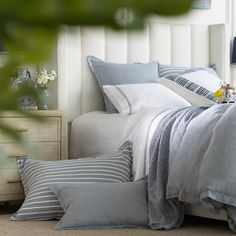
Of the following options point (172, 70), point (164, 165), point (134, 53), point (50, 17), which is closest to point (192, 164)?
point (164, 165)

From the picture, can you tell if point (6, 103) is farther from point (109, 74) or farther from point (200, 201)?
point (109, 74)

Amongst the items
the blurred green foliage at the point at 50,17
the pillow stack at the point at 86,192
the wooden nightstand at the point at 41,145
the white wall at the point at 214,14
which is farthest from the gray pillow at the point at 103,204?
the blurred green foliage at the point at 50,17

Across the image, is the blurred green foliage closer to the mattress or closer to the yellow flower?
the mattress

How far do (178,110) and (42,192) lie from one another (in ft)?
2.93

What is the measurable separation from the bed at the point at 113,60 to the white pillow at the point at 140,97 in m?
0.11

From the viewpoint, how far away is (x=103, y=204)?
3.53 metres

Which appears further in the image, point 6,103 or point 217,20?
point 217,20

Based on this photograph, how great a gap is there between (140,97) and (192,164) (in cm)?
120

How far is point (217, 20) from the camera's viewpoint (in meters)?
5.59

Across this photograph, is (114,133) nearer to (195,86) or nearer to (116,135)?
(116,135)

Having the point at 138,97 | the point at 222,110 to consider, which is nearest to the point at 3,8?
the point at 222,110

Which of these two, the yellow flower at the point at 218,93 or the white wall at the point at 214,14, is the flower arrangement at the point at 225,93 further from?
the white wall at the point at 214,14

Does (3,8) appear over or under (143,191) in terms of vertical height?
over

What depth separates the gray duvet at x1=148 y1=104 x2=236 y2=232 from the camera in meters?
3.17
